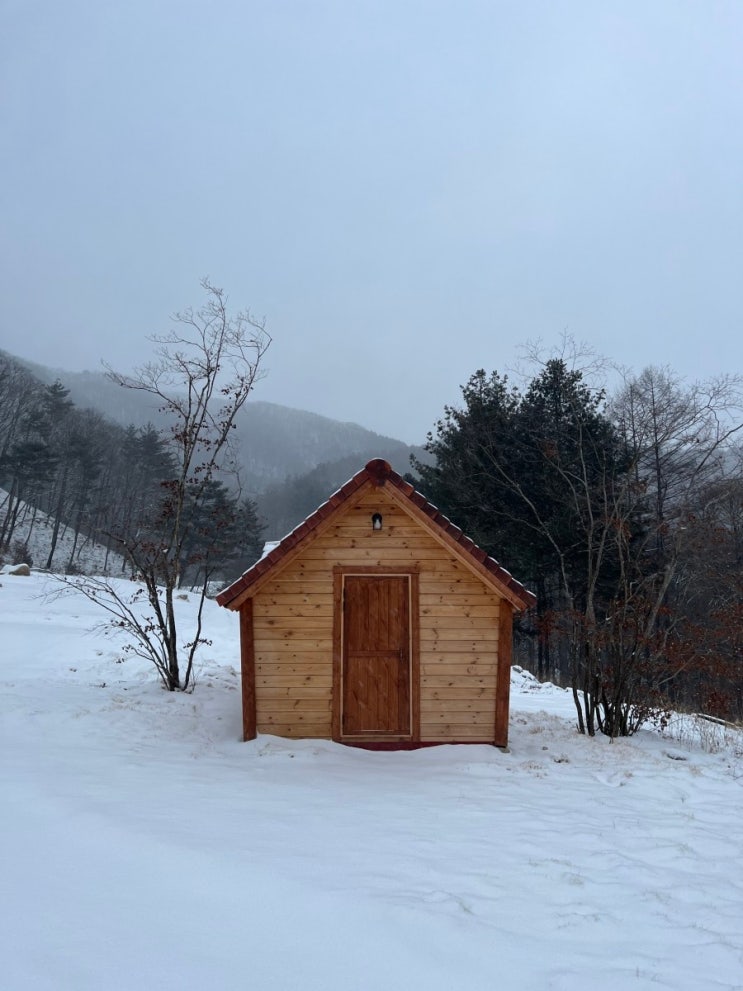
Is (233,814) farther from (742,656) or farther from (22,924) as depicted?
(742,656)

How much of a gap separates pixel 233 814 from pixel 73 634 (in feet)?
35.5

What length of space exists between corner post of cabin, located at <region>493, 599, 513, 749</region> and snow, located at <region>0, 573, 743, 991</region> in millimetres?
277

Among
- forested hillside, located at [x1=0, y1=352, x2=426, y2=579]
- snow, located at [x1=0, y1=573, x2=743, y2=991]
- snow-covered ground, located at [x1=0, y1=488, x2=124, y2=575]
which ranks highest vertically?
forested hillside, located at [x1=0, y1=352, x2=426, y2=579]

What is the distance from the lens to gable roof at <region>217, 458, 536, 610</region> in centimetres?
780

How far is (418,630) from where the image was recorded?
8.14m

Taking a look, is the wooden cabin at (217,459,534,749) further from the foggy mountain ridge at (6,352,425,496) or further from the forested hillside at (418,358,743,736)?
the foggy mountain ridge at (6,352,425,496)

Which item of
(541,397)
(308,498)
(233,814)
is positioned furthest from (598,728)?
(308,498)

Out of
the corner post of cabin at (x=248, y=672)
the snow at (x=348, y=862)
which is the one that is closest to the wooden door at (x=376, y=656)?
the snow at (x=348, y=862)

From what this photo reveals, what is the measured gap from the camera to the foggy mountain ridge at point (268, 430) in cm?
10994

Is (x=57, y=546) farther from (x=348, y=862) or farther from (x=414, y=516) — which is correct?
(x=348, y=862)

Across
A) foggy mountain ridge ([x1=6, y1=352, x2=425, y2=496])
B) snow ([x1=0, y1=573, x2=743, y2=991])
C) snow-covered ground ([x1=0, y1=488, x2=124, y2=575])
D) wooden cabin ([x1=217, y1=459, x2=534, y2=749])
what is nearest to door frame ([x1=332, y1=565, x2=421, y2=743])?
wooden cabin ([x1=217, y1=459, x2=534, y2=749])

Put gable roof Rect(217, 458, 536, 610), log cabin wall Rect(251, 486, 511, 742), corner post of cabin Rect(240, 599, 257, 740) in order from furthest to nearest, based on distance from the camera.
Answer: log cabin wall Rect(251, 486, 511, 742) → corner post of cabin Rect(240, 599, 257, 740) → gable roof Rect(217, 458, 536, 610)

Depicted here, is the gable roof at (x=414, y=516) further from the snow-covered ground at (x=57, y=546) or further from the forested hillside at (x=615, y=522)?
the snow-covered ground at (x=57, y=546)

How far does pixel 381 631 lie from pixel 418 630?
1.60 ft
